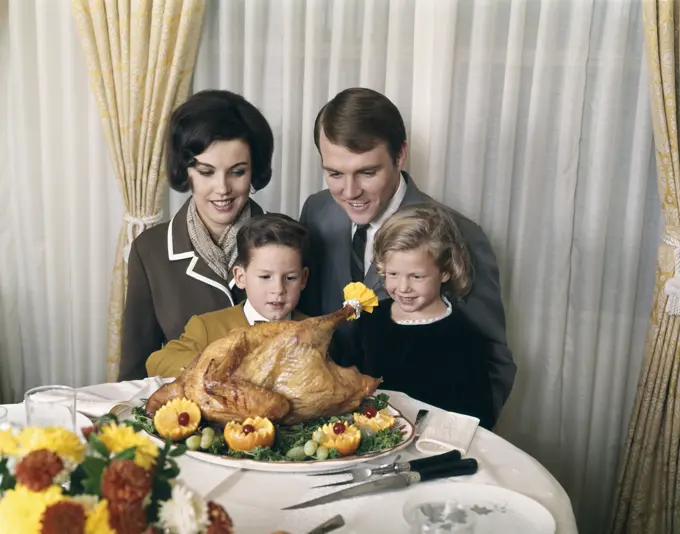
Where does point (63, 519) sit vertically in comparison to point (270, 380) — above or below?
above

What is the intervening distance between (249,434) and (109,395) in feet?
1.50

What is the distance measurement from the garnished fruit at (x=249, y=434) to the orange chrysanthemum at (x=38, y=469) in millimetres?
525

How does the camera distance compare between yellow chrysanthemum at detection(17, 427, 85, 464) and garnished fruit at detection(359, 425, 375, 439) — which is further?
garnished fruit at detection(359, 425, 375, 439)

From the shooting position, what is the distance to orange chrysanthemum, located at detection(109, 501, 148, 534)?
800mm

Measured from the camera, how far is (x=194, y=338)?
6.45 ft

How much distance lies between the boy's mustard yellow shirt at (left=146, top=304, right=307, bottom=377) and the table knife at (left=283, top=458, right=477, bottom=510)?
0.77 m

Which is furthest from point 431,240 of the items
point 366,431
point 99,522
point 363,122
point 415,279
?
point 99,522

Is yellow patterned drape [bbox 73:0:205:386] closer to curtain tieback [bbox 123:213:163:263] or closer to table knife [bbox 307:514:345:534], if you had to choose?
curtain tieback [bbox 123:213:163:263]

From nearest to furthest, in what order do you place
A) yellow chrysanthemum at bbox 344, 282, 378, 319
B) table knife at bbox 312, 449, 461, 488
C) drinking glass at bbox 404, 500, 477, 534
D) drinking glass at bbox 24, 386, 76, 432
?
drinking glass at bbox 404, 500, 477, 534, drinking glass at bbox 24, 386, 76, 432, table knife at bbox 312, 449, 461, 488, yellow chrysanthemum at bbox 344, 282, 378, 319

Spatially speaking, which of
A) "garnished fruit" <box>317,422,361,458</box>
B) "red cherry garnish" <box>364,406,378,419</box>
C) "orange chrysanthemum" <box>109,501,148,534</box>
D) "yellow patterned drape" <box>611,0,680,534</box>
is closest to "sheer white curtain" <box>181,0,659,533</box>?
"yellow patterned drape" <box>611,0,680,534</box>

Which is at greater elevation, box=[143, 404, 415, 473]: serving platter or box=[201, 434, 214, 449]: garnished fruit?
box=[201, 434, 214, 449]: garnished fruit

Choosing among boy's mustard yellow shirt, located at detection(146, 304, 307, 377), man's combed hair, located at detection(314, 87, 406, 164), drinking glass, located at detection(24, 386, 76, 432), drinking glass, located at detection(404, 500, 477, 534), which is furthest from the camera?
man's combed hair, located at detection(314, 87, 406, 164)

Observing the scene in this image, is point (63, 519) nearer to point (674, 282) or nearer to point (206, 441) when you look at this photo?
point (206, 441)

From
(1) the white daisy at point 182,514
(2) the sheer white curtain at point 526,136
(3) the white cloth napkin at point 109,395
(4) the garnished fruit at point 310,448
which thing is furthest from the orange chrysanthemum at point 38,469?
(2) the sheer white curtain at point 526,136
